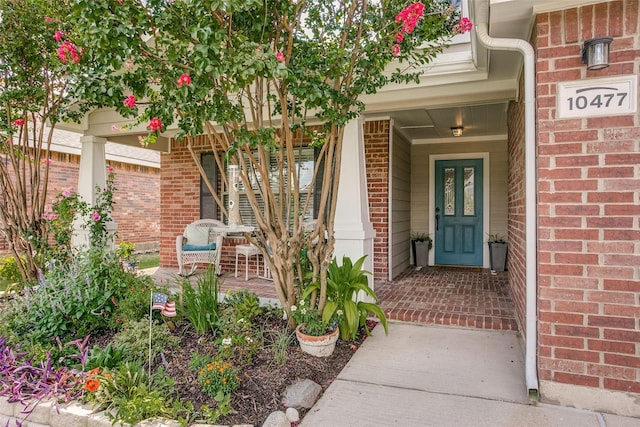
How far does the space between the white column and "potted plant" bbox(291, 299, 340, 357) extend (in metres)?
1.12

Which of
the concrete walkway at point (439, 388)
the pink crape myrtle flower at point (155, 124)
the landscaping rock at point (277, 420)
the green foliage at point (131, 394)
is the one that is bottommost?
the concrete walkway at point (439, 388)

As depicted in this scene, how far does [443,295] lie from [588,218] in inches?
104

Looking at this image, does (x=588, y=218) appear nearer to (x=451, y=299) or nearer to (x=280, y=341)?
(x=280, y=341)

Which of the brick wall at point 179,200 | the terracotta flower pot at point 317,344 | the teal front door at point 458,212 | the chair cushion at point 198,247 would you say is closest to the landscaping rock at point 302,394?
the terracotta flower pot at point 317,344

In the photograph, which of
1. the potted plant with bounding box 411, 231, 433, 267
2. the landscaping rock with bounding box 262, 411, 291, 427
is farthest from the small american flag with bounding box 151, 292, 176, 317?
the potted plant with bounding box 411, 231, 433, 267

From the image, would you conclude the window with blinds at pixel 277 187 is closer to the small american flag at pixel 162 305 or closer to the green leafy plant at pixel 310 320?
the green leafy plant at pixel 310 320

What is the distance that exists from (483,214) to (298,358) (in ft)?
16.7

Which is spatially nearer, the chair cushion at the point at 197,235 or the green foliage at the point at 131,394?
the green foliage at the point at 131,394

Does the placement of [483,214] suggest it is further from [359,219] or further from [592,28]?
[592,28]

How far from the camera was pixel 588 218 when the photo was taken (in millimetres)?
2234

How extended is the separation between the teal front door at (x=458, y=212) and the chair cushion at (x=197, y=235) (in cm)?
405

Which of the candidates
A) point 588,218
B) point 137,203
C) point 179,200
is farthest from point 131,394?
point 137,203

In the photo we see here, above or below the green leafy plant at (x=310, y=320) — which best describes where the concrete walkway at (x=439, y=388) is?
below

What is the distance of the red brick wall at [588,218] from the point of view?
2.16 meters
